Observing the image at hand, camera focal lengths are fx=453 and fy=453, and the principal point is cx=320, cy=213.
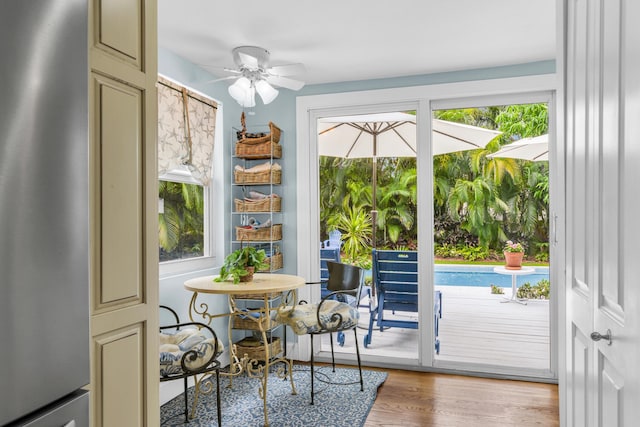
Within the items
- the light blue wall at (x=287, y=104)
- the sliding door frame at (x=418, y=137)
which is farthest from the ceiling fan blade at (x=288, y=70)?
the sliding door frame at (x=418, y=137)

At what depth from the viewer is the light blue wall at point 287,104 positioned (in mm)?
3469

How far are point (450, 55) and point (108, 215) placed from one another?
2797 mm

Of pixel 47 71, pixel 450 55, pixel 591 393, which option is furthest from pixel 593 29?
pixel 450 55

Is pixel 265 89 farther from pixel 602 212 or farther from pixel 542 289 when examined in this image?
pixel 542 289

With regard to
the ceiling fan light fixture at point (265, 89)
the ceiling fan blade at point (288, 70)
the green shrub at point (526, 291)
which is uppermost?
the ceiling fan blade at point (288, 70)

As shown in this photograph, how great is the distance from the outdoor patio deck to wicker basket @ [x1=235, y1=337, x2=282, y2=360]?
791mm

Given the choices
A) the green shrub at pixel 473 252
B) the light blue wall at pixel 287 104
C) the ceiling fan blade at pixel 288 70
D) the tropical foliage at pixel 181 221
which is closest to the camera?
the ceiling fan blade at pixel 288 70

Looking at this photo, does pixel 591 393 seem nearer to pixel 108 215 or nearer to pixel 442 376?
pixel 108 215

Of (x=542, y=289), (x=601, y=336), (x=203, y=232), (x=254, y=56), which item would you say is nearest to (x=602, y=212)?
(x=601, y=336)

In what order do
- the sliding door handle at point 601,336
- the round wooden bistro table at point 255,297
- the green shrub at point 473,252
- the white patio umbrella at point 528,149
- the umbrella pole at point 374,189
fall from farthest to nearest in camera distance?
1. the umbrella pole at point 374,189
2. the green shrub at point 473,252
3. the white patio umbrella at point 528,149
4. the round wooden bistro table at point 255,297
5. the sliding door handle at point 601,336

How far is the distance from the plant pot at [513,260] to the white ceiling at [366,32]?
151 cm

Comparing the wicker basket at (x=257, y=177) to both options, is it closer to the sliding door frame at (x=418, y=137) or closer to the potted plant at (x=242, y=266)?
the sliding door frame at (x=418, y=137)

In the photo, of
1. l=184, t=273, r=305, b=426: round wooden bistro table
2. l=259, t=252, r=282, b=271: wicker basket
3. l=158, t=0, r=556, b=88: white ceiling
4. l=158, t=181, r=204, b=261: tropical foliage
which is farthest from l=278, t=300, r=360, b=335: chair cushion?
l=158, t=0, r=556, b=88: white ceiling

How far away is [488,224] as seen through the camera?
12.1 feet
